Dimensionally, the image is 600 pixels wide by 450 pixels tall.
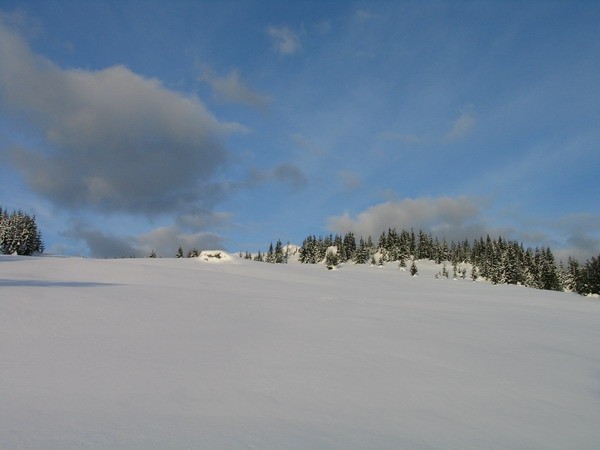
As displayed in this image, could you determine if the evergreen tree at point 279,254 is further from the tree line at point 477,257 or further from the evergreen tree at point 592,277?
the evergreen tree at point 592,277

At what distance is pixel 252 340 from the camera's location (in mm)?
12078

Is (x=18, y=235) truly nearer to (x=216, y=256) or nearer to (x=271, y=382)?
(x=216, y=256)

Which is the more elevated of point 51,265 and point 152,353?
point 51,265

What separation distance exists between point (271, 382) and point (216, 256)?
58513mm

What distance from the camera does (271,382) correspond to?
8344 mm

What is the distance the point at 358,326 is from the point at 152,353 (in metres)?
8.43

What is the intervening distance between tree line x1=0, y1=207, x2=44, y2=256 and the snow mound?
64001 millimetres

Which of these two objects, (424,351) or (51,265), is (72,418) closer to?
(424,351)

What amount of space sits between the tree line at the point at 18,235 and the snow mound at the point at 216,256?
64.0 m

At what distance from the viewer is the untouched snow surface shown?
5793mm

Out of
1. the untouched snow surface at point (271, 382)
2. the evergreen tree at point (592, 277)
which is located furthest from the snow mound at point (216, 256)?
the evergreen tree at point (592, 277)

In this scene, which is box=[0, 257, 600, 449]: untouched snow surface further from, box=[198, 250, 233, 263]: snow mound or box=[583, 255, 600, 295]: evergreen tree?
box=[583, 255, 600, 295]: evergreen tree

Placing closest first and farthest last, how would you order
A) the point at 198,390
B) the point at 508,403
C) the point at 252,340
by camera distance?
the point at 198,390 < the point at 508,403 < the point at 252,340

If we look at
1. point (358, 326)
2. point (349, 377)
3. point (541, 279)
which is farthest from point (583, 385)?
point (541, 279)
